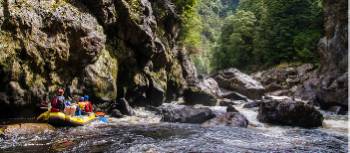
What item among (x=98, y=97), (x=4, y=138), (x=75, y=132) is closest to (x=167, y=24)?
(x=98, y=97)

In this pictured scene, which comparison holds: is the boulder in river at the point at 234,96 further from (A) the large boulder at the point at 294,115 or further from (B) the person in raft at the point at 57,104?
(B) the person in raft at the point at 57,104

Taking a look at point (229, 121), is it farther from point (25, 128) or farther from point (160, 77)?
point (160, 77)

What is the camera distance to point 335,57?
29.4 m

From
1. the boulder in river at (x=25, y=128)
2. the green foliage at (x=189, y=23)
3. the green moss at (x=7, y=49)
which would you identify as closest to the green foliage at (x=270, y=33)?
the green foliage at (x=189, y=23)

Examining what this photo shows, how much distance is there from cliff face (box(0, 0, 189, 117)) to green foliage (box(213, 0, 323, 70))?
21.5 metres

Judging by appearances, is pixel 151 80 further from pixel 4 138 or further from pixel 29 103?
pixel 4 138

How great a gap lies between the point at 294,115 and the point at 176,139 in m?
6.75

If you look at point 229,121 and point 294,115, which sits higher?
point 294,115

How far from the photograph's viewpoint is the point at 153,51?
1011 inches

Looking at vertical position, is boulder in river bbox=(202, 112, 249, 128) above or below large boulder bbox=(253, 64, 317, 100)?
below

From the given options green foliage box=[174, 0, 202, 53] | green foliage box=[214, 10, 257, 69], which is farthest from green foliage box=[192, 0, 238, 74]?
green foliage box=[174, 0, 202, 53]

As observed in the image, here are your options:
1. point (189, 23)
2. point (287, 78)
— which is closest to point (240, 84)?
point (287, 78)

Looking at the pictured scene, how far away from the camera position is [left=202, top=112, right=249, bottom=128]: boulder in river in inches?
672

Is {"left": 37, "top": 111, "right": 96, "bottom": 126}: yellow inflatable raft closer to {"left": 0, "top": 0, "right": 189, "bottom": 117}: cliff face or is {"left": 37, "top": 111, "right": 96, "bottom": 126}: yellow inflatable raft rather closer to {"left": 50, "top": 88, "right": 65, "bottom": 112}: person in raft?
{"left": 50, "top": 88, "right": 65, "bottom": 112}: person in raft
